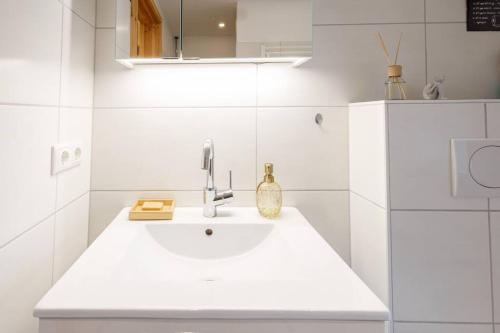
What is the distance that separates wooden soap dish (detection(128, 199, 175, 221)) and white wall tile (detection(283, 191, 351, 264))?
43 cm

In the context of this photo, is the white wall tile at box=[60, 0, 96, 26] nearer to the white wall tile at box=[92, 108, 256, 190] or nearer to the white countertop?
the white wall tile at box=[92, 108, 256, 190]

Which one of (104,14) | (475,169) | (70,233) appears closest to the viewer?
(475,169)

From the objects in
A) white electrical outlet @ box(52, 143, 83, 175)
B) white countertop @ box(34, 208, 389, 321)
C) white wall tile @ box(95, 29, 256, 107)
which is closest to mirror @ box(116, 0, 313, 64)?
white wall tile @ box(95, 29, 256, 107)

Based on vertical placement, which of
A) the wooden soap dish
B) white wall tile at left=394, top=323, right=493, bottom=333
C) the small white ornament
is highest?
the small white ornament

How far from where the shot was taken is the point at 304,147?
116 centimetres

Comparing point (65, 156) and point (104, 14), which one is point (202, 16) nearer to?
point (104, 14)

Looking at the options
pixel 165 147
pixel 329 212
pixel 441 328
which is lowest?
A: pixel 441 328

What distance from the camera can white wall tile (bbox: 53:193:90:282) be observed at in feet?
2.97

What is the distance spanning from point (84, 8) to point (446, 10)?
1333 mm

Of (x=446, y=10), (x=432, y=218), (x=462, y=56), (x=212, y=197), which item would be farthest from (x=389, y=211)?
(x=446, y=10)

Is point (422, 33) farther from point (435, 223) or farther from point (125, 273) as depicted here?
point (125, 273)

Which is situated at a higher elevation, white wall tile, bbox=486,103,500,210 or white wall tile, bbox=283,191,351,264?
white wall tile, bbox=486,103,500,210

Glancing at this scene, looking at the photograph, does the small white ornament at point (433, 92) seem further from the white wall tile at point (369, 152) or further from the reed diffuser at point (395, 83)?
the white wall tile at point (369, 152)

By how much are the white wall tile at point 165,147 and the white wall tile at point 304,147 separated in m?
0.08
